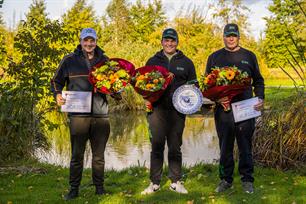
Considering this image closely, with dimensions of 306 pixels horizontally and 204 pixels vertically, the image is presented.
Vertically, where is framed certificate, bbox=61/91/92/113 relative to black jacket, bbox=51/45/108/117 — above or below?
below

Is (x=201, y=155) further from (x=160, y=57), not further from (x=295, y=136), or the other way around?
(x=160, y=57)

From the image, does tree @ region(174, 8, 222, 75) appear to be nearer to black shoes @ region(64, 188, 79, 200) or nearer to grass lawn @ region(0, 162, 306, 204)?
grass lawn @ region(0, 162, 306, 204)

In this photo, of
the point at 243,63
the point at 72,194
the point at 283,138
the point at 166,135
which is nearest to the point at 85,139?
the point at 72,194

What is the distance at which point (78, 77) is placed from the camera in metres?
5.18

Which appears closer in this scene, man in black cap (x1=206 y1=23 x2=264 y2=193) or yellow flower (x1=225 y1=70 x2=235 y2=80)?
yellow flower (x1=225 y1=70 x2=235 y2=80)

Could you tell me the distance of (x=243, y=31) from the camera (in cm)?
2778

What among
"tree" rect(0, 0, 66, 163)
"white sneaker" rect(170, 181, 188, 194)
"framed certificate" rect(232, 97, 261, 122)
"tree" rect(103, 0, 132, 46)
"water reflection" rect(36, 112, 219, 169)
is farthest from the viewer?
"tree" rect(103, 0, 132, 46)

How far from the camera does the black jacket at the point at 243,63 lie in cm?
546

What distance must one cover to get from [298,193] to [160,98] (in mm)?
2161

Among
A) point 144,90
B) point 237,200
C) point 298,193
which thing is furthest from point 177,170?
point 298,193

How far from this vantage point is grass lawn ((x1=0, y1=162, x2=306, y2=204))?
5.41 m

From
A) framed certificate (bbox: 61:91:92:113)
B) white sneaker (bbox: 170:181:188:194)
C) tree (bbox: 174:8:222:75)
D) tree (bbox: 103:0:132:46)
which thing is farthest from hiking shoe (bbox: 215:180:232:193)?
tree (bbox: 103:0:132:46)

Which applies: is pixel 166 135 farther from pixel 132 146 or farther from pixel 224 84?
pixel 132 146

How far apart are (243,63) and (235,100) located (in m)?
0.47
